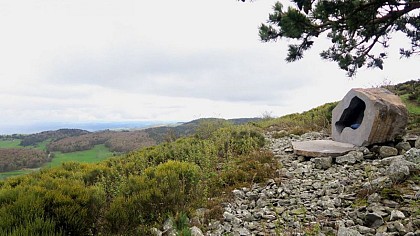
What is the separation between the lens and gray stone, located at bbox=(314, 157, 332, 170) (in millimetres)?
4988

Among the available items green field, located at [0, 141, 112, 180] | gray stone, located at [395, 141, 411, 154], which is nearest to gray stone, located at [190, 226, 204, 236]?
gray stone, located at [395, 141, 411, 154]

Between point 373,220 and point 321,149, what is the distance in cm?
312

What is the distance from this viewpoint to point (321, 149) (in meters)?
5.71

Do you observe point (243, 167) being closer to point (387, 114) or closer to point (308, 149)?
point (308, 149)

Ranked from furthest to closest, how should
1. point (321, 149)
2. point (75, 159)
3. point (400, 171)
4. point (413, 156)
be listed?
point (75, 159) < point (321, 149) < point (413, 156) < point (400, 171)

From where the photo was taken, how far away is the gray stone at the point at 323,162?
4988mm

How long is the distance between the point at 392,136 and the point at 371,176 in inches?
89.0

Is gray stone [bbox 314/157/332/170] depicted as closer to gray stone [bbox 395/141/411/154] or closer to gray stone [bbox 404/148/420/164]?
gray stone [bbox 404/148/420/164]

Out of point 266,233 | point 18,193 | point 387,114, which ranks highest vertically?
point 387,114

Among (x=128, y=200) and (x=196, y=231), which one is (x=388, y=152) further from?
(x=128, y=200)

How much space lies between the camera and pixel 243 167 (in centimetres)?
529

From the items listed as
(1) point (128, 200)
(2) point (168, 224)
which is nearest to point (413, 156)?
(2) point (168, 224)

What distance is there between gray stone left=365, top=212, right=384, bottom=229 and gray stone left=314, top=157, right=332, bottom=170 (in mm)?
2288

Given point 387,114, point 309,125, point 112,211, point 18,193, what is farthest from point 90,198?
point 309,125
